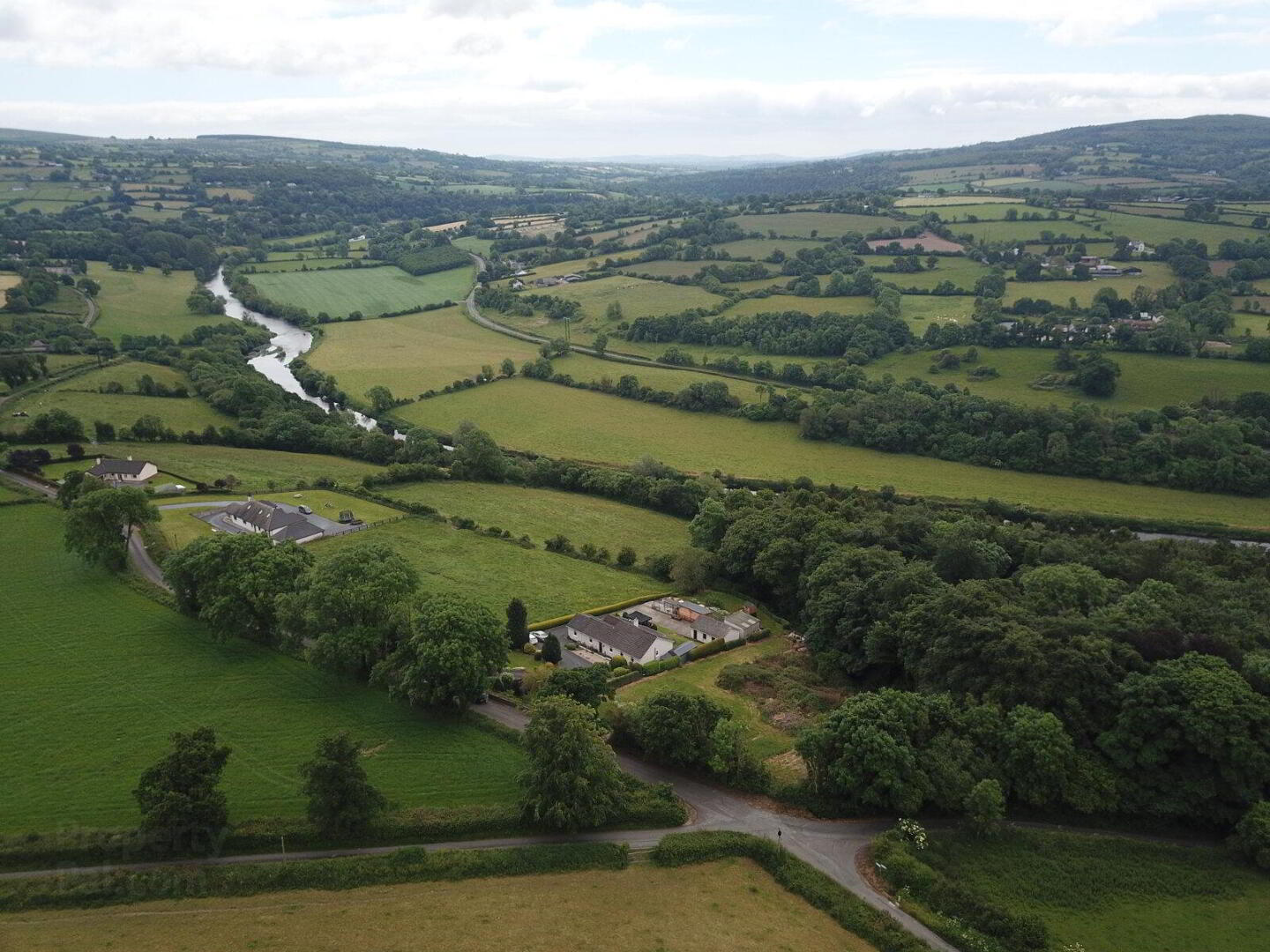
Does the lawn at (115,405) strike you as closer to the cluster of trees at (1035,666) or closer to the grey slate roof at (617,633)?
the grey slate roof at (617,633)

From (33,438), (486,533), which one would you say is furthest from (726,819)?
(33,438)

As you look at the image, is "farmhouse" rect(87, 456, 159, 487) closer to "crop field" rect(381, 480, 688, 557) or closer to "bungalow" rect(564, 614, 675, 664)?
"crop field" rect(381, 480, 688, 557)

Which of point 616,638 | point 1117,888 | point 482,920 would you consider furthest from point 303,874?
point 1117,888

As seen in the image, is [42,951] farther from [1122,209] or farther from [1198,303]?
[1122,209]

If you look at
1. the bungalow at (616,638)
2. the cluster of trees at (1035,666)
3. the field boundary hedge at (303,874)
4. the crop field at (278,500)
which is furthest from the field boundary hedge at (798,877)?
the crop field at (278,500)

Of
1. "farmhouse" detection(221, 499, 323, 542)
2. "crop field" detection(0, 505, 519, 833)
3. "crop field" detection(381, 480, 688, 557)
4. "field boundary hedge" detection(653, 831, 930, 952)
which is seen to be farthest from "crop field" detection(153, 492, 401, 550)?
"field boundary hedge" detection(653, 831, 930, 952)

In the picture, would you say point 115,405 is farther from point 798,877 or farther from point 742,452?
point 798,877
